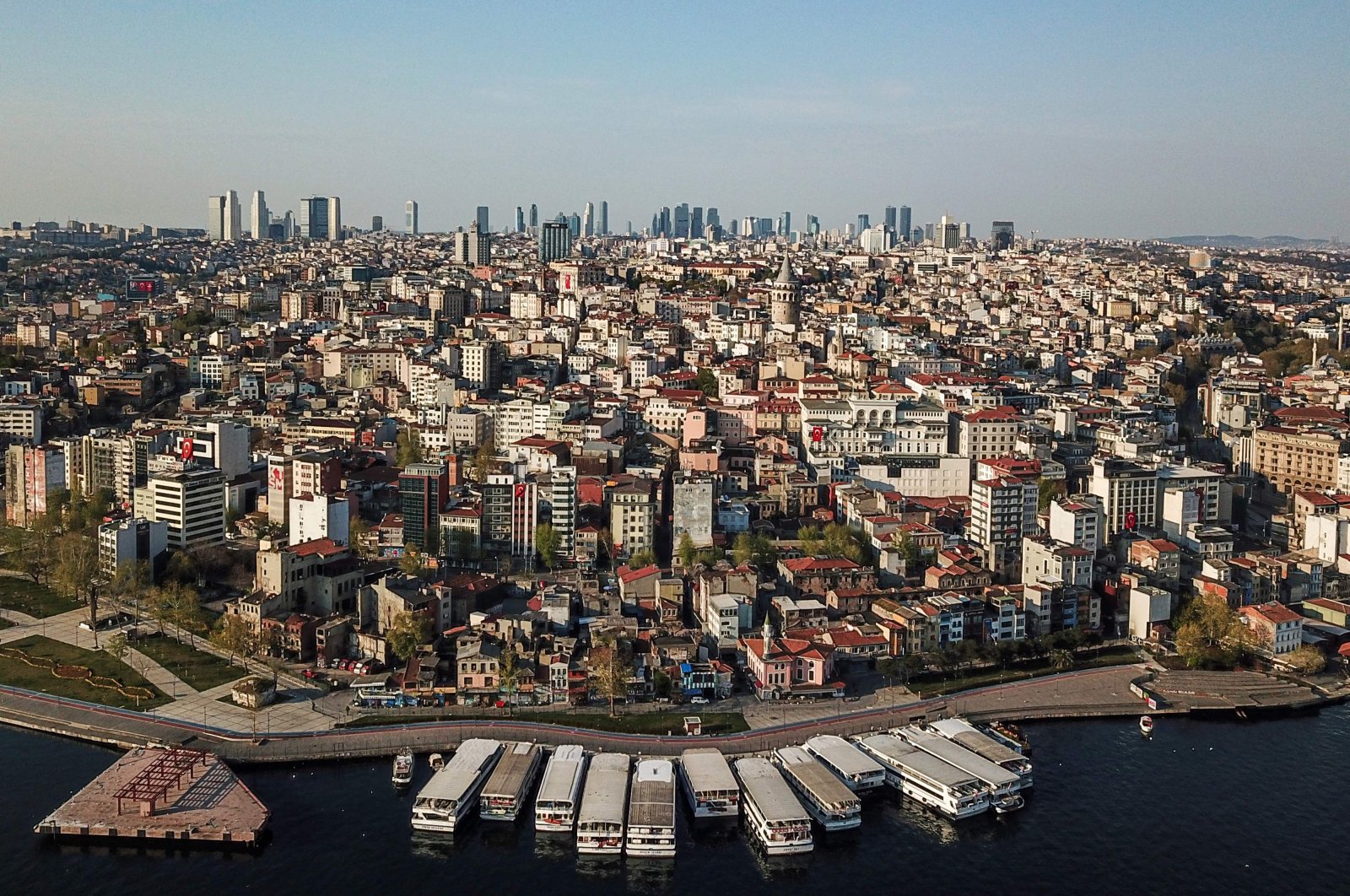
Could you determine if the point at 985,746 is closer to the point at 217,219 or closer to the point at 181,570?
the point at 181,570

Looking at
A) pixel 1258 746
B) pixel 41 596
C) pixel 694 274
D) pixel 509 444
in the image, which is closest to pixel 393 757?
pixel 41 596

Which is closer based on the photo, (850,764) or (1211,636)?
(850,764)

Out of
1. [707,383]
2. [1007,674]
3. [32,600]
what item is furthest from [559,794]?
[707,383]

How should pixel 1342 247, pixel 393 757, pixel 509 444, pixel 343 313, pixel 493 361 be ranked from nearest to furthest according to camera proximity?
pixel 393 757
pixel 509 444
pixel 493 361
pixel 343 313
pixel 1342 247

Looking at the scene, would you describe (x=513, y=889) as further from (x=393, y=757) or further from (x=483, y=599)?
(x=483, y=599)

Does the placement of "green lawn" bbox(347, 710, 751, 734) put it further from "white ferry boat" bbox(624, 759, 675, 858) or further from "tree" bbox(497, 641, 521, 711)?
"white ferry boat" bbox(624, 759, 675, 858)

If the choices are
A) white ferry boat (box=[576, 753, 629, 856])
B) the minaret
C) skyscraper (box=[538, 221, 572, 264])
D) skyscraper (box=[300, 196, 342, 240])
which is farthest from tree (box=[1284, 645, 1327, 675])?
skyscraper (box=[300, 196, 342, 240])

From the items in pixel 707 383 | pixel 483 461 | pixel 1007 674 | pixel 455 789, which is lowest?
pixel 455 789

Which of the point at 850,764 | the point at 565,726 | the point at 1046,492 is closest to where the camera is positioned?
the point at 850,764
